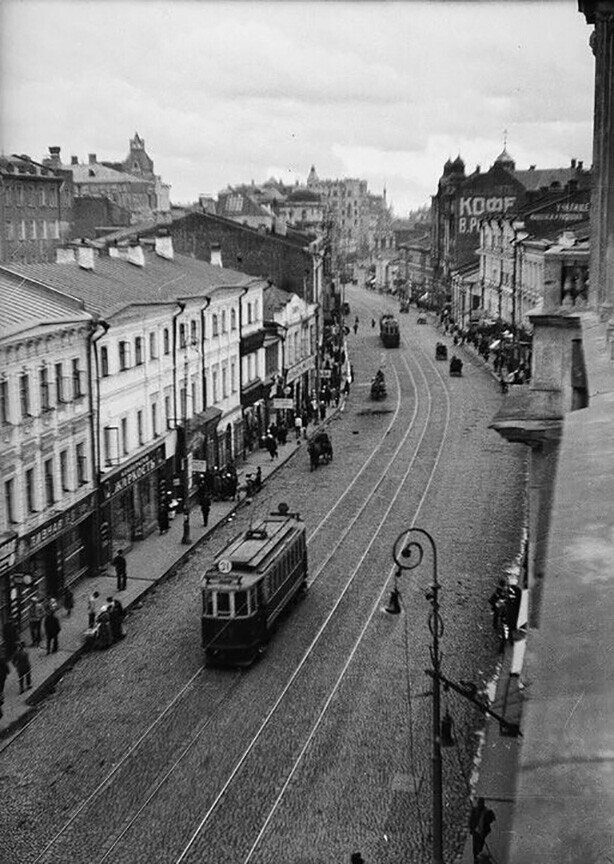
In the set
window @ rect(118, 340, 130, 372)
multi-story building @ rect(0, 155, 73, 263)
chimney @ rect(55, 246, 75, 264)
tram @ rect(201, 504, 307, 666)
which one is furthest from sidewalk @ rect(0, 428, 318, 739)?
multi-story building @ rect(0, 155, 73, 263)

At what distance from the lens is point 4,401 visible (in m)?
19.2

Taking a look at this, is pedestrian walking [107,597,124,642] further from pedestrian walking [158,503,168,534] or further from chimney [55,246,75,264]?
chimney [55,246,75,264]

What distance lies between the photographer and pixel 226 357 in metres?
35.1

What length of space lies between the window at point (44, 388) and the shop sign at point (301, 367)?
82.3 ft

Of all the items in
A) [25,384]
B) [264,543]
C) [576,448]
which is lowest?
[264,543]

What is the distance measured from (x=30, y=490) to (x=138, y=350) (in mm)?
6909

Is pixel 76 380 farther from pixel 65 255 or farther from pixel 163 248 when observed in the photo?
pixel 163 248

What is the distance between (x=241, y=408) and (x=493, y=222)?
37.0 metres

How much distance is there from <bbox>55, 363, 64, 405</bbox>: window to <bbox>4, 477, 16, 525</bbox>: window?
2.60 m

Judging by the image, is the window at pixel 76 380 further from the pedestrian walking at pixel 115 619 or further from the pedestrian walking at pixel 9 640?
the pedestrian walking at pixel 9 640

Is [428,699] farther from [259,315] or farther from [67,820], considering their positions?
[259,315]

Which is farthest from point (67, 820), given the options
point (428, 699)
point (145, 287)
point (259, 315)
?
point (259, 315)

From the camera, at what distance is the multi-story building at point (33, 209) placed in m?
60.0

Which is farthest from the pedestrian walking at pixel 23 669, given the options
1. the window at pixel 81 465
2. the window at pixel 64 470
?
the window at pixel 81 465
